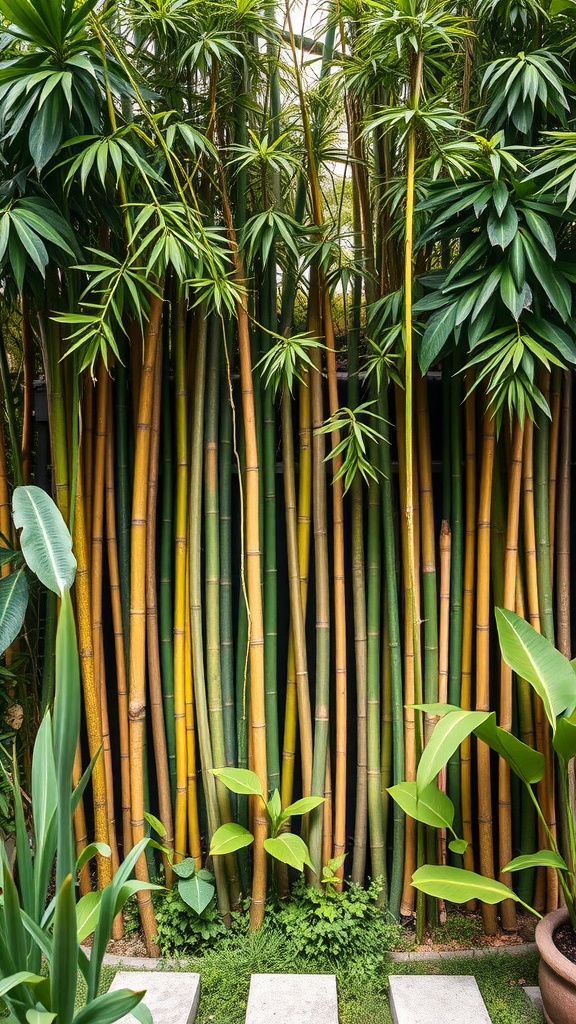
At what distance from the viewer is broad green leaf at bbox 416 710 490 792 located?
1507 mm

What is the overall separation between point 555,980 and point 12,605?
159 centimetres

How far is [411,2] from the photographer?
1.53 metres

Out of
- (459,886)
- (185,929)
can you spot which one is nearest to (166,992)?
(185,929)

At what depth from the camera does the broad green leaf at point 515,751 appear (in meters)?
1.64

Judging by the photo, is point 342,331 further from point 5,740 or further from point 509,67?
point 5,740

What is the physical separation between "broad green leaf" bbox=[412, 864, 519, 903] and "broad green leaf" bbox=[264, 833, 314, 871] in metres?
0.29

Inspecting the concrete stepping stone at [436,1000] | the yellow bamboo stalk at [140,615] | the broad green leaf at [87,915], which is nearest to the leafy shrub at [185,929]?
the yellow bamboo stalk at [140,615]

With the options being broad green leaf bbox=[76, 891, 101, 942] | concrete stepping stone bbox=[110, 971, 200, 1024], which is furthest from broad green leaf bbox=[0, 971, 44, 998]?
concrete stepping stone bbox=[110, 971, 200, 1024]

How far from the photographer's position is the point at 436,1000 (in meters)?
1.63

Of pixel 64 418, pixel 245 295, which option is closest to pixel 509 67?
pixel 245 295

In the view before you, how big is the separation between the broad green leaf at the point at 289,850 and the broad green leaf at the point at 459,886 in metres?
0.29

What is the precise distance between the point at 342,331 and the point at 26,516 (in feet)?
5.00

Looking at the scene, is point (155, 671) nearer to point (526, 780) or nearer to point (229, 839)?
point (229, 839)

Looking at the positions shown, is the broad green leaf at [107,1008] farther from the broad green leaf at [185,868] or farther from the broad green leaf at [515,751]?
the broad green leaf at [515,751]
